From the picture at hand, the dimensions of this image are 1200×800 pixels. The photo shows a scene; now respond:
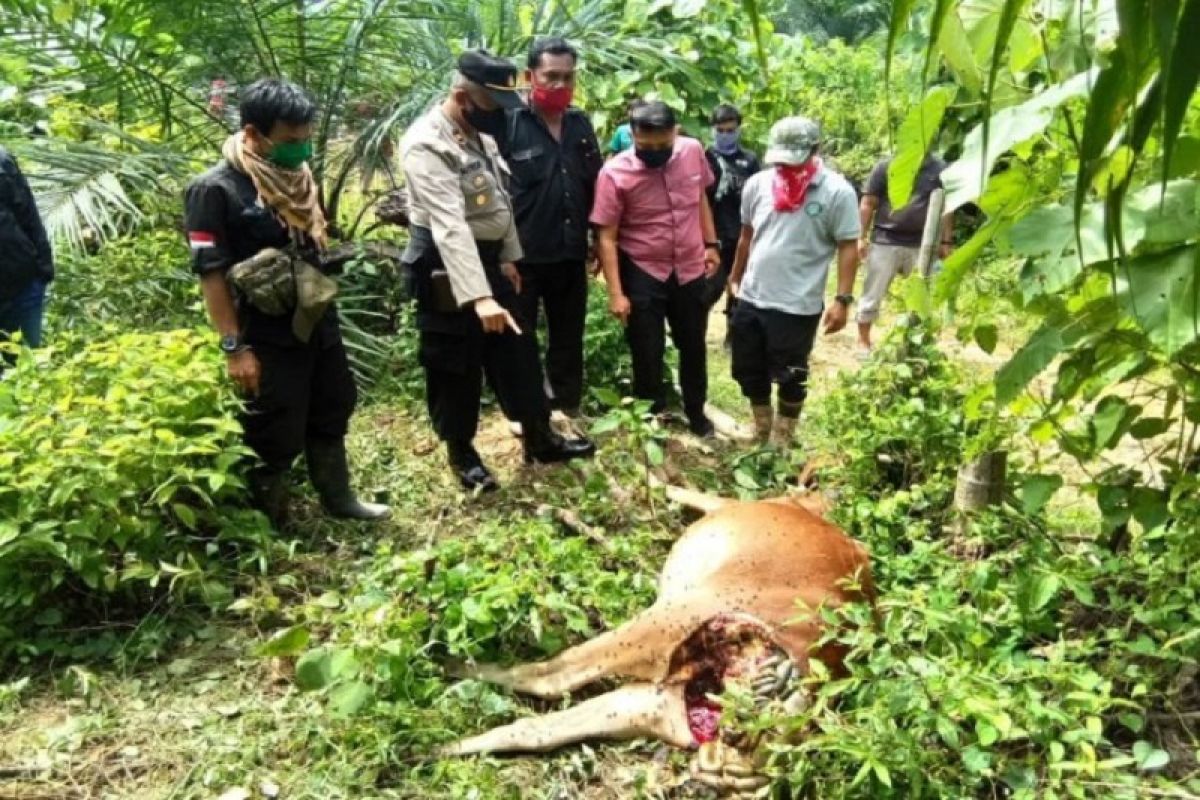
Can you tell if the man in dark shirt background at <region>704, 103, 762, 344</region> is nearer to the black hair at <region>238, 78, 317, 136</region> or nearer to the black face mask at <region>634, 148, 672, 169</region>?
the black face mask at <region>634, 148, 672, 169</region>

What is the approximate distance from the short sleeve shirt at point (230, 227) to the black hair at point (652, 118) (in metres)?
1.61

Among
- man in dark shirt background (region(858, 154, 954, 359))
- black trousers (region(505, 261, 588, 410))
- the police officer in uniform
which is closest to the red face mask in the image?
the police officer in uniform

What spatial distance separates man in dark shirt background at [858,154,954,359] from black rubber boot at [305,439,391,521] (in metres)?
3.29

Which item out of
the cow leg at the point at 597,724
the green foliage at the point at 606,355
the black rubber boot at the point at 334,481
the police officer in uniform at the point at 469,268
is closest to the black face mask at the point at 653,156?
the police officer in uniform at the point at 469,268

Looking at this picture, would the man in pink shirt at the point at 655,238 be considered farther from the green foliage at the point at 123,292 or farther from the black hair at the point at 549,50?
the green foliage at the point at 123,292

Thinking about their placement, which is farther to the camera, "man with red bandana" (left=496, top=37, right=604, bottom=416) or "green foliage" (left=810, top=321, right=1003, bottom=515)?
"man with red bandana" (left=496, top=37, right=604, bottom=416)

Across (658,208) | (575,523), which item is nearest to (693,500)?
(575,523)

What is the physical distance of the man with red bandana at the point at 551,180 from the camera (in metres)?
4.12

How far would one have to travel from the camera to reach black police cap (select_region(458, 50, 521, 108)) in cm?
356

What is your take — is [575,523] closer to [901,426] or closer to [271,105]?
[901,426]

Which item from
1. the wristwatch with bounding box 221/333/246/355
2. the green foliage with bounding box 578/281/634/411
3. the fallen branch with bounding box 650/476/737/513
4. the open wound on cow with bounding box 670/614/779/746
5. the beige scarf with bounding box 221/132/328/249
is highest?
the beige scarf with bounding box 221/132/328/249

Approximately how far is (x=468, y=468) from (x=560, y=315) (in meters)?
0.89

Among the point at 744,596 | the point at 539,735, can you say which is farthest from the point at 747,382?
the point at 539,735

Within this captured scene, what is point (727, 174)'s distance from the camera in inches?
228
